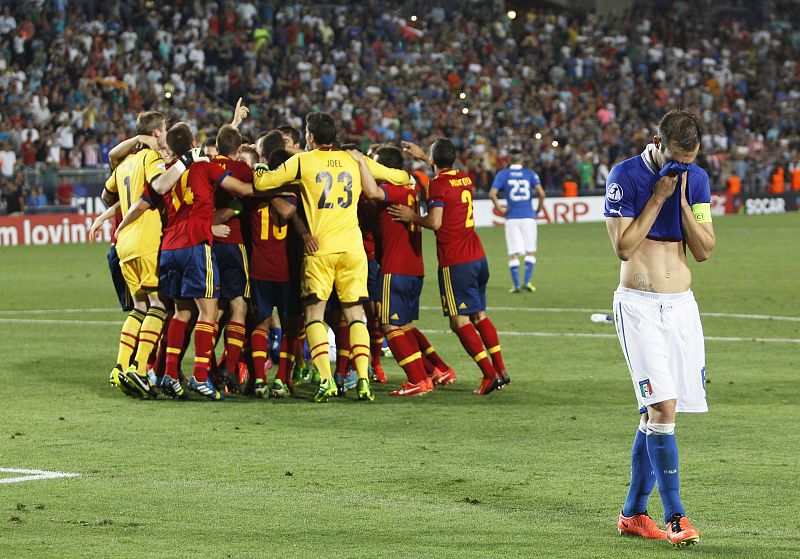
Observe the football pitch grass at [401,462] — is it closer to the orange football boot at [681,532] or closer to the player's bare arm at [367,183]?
the orange football boot at [681,532]

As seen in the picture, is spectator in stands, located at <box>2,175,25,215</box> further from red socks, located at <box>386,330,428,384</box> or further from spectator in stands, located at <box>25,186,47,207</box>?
red socks, located at <box>386,330,428,384</box>

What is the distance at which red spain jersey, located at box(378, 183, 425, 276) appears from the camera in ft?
38.9

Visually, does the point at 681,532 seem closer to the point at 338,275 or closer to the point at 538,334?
the point at 338,275

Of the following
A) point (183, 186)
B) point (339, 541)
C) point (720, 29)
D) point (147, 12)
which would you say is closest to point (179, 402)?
point (183, 186)

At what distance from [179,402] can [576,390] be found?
3.37 metres

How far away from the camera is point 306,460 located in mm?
8773

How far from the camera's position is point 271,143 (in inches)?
472

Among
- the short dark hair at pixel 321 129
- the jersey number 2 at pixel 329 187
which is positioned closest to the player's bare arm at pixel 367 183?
the jersey number 2 at pixel 329 187

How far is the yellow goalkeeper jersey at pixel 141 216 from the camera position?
11664 millimetres

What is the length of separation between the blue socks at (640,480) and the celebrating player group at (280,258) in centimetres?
468

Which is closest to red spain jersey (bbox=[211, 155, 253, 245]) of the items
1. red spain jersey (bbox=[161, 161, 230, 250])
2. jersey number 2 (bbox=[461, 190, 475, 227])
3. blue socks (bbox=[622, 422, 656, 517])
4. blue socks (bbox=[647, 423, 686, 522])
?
red spain jersey (bbox=[161, 161, 230, 250])

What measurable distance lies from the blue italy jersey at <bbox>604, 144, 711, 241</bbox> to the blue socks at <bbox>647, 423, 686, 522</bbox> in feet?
3.15

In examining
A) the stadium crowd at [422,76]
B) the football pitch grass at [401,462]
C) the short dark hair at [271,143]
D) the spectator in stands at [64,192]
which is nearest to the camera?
the football pitch grass at [401,462]

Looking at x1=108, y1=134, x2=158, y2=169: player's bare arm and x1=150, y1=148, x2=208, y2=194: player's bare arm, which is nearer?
x1=150, y1=148, x2=208, y2=194: player's bare arm
